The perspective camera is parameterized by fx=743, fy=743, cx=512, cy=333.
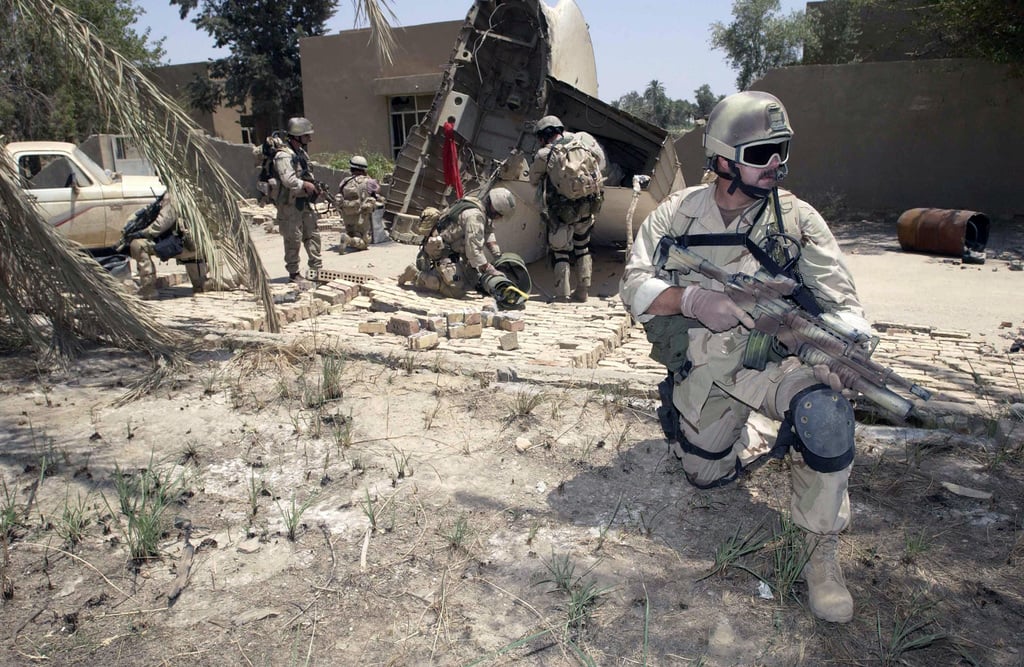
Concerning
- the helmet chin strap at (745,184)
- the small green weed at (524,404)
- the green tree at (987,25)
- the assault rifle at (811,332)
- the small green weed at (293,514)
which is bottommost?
the small green weed at (293,514)

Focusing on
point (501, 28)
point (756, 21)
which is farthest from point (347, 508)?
point (756, 21)

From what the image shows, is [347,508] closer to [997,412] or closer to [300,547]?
[300,547]

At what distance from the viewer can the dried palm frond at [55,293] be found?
3.84 metres

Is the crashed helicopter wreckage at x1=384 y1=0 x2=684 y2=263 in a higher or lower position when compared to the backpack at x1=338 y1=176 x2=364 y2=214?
higher

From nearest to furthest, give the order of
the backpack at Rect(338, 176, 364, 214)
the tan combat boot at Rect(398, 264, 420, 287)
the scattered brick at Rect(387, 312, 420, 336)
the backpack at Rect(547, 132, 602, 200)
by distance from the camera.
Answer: the scattered brick at Rect(387, 312, 420, 336)
the backpack at Rect(547, 132, 602, 200)
the tan combat boot at Rect(398, 264, 420, 287)
the backpack at Rect(338, 176, 364, 214)

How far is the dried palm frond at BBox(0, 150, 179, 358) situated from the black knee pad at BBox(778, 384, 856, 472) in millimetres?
3239

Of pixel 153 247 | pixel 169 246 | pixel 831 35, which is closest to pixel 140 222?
pixel 153 247

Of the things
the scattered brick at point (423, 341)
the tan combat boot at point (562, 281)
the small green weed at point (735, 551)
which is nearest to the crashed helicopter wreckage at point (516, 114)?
the tan combat boot at point (562, 281)

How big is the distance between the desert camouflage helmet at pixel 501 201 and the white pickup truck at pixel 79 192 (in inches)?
→ 155

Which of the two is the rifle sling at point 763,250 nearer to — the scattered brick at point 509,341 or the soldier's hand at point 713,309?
the soldier's hand at point 713,309

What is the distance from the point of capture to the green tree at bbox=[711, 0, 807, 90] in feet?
90.8

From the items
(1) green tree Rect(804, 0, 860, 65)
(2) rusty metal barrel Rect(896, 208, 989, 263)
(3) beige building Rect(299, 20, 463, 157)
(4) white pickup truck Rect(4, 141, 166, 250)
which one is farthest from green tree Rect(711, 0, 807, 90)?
(4) white pickup truck Rect(4, 141, 166, 250)

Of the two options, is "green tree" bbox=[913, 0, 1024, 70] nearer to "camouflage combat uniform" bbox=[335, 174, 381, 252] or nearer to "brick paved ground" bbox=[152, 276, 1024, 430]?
"brick paved ground" bbox=[152, 276, 1024, 430]

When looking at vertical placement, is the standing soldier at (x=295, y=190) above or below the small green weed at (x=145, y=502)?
above
